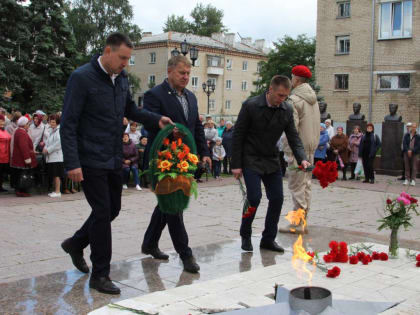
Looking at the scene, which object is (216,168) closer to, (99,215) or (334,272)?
(334,272)

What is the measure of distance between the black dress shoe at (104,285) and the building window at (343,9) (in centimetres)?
3318

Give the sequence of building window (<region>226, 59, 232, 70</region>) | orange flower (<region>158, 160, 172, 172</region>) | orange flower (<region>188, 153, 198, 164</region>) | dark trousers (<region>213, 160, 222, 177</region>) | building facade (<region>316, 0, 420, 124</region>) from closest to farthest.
Answer: orange flower (<region>158, 160, 172, 172</region>) → orange flower (<region>188, 153, 198, 164</region>) → dark trousers (<region>213, 160, 222, 177</region>) → building facade (<region>316, 0, 420, 124</region>) → building window (<region>226, 59, 232, 70</region>)

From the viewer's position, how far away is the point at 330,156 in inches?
685

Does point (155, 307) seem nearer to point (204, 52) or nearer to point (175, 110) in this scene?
point (175, 110)

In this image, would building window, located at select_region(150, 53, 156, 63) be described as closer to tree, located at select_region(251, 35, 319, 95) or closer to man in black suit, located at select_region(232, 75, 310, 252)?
tree, located at select_region(251, 35, 319, 95)

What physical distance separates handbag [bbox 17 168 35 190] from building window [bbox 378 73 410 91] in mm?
25953

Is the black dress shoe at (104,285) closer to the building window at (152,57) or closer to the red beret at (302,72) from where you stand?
the red beret at (302,72)

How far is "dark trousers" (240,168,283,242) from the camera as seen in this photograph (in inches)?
252

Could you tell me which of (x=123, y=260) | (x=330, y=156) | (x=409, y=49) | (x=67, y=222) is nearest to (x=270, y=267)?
(x=123, y=260)

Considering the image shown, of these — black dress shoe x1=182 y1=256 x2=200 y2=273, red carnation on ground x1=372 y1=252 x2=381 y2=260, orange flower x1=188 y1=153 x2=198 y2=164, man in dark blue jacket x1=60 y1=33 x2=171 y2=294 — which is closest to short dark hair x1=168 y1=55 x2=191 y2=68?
man in dark blue jacket x1=60 y1=33 x2=171 y2=294

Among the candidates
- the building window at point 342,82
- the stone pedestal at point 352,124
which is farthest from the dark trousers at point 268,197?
the building window at point 342,82

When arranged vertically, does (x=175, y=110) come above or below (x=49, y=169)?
above

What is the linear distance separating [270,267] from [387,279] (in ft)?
3.68

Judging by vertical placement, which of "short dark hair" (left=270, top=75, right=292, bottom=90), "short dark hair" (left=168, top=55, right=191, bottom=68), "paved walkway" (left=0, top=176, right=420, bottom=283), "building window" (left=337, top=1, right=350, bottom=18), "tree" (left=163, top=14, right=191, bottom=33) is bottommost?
"paved walkway" (left=0, top=176, right=420, bottom=283)
